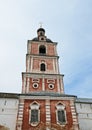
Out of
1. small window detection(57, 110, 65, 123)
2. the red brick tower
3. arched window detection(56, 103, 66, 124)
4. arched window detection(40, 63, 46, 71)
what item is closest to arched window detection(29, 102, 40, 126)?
the red brick tower

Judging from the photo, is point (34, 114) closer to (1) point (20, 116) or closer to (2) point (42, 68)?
(1) point (20, 116)

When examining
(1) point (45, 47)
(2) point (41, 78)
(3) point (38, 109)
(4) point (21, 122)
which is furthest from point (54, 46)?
(4) point (21, 122)

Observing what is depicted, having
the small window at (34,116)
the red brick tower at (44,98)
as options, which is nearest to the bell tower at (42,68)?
the red brick tower at (44,98)

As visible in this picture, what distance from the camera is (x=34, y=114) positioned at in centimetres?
2116

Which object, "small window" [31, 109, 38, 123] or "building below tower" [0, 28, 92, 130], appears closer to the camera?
"building below tower" [0, 28, 92, 130]

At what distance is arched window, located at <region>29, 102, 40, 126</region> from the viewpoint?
67.1 ft

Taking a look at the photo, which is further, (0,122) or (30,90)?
(30,90)

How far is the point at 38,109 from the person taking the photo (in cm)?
2153

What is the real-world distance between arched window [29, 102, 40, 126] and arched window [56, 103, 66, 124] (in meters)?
2.12

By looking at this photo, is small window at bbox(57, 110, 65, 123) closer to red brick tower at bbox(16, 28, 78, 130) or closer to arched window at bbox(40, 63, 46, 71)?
red brick tower at bbox(16, 28, 78, 130)

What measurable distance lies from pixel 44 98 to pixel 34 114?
218 cm

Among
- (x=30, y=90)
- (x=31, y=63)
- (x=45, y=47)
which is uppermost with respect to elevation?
(x=45, y=47)

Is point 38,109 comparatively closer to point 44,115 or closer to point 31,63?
point 44,115

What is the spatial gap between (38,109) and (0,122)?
4205 mm
